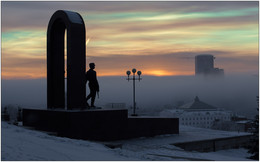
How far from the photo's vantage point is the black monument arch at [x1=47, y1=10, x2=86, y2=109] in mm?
17406

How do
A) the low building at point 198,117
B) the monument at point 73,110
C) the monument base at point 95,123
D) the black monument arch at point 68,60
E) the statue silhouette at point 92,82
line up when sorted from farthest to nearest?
the low building at point 198,117
the statue silhouette at point 92,82
the black monument arch at point 68,60
the monument at point 73,110
the monument base at point 95,123

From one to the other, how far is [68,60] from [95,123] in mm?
3056

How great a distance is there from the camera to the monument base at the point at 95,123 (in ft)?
54.5

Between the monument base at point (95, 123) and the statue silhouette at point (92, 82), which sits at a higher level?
the statue silhouette at point (92, 82)

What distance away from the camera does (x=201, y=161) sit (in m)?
11.1

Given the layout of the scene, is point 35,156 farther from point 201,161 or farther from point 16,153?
point 201,161

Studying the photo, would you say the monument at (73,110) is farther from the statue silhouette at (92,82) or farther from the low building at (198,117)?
the low building at (198,117)

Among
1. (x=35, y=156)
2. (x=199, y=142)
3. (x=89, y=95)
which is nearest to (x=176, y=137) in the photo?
(x=199, y=142)

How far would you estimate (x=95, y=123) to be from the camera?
56.5 feet

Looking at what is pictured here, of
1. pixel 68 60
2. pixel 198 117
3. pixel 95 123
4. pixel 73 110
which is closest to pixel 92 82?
pixel 68 60

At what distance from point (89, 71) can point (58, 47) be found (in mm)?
2273

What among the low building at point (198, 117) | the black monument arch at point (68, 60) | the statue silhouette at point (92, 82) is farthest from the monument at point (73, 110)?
the low building at point (198, 117)

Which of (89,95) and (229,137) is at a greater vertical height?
(89,95)

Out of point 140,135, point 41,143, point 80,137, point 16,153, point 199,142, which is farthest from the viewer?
point 140,135
